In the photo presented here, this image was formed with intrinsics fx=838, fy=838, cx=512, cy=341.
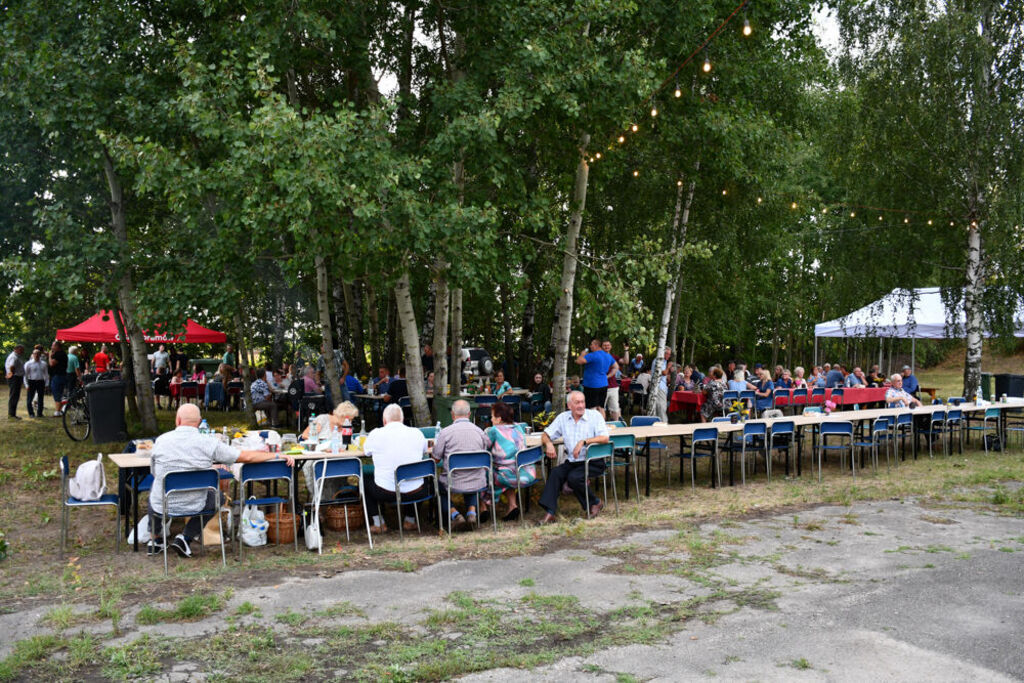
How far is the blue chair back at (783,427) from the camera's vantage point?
10625 mm

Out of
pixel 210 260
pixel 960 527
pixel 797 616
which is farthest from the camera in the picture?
pixel 210 260

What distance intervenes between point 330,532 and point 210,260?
5.44 m

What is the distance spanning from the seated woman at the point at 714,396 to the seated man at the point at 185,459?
10590mm

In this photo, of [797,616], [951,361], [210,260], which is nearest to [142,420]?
[210,260]

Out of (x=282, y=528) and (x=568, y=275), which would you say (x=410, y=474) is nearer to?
(x=282, y=528)

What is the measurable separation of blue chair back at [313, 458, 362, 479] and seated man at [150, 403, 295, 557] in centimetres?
63

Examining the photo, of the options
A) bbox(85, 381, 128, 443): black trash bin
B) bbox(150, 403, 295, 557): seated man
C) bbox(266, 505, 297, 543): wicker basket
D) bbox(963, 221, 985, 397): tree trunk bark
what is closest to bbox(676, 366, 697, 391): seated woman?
bbox(963, 221, 985, 397): tree trunk bark

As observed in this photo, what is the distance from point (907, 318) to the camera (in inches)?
755

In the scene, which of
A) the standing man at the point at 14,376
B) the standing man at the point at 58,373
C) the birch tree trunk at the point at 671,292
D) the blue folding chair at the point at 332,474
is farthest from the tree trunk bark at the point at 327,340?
the standing man at the point at 58,373

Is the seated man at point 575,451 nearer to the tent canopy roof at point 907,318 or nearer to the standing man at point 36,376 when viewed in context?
the tent canopy roof at point 907,318

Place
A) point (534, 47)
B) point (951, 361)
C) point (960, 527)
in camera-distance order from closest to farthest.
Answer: point (960, 527) < point (534, 47) < point (951, 361)

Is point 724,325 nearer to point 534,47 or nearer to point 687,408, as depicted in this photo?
point 687,408

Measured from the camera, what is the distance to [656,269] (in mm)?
11992

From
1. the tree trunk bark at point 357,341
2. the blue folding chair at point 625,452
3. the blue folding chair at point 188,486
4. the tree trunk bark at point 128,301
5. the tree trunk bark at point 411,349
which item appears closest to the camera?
the blue folding chair at point 188,486
